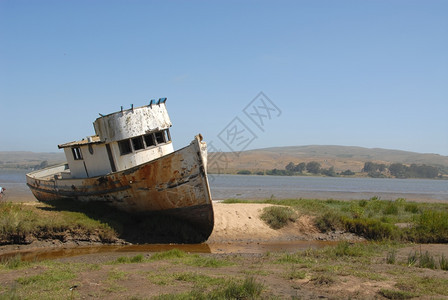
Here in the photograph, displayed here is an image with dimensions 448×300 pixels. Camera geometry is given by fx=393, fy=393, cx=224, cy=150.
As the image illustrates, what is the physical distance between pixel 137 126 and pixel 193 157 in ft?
9.46

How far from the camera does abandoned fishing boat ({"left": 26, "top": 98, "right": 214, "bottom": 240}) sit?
1202 cm

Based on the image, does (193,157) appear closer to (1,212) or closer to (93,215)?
(93,215)

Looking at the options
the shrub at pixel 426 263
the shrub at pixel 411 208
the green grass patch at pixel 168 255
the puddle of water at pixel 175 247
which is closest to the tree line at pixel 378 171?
the shrub at pixel 411 208

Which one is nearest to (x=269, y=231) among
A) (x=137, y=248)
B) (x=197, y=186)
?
(x=197, y=186)

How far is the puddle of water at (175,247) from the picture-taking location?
10195mm

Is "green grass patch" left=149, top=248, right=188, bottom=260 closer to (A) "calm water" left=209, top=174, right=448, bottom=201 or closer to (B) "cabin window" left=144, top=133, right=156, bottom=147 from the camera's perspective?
(B) "cabin window" left=144, top=133, right=156, bottom=147

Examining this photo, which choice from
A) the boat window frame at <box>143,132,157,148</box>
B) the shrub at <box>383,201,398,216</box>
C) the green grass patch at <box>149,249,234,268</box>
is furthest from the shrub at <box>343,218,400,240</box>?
the boat window frame at <box>143,132,157,148</box>

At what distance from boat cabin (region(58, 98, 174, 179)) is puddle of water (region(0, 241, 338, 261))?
3.32 metres

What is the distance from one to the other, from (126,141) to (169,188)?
2749 millimetres

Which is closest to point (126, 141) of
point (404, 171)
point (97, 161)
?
point (97, 161)

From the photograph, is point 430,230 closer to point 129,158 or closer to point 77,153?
point 129,158

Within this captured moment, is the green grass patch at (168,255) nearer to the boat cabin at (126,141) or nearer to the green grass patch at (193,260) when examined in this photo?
the green grass patch at (193,260)

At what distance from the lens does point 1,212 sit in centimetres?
1130

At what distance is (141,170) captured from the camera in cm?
1220
